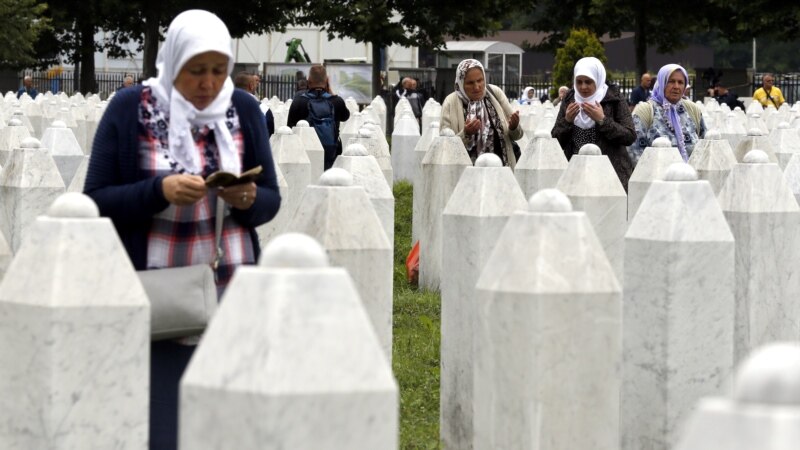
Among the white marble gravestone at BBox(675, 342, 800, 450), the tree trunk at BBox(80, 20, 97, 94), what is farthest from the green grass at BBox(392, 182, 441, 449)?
the tree trunk at BBox(80, 20, 97, 94)

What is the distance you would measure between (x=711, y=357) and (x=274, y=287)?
131 inches

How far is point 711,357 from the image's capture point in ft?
21.1

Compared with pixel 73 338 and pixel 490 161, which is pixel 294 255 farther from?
pixel 490 161

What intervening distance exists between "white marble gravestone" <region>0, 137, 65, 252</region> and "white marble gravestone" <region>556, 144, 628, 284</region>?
11.0 ft

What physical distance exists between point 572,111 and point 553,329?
6402 mm

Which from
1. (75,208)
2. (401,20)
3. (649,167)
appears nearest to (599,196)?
(649,167)

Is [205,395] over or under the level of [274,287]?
under

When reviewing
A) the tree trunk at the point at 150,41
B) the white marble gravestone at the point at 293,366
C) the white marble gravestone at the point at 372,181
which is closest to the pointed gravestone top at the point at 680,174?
the white marble gravestone at the point at 372,181

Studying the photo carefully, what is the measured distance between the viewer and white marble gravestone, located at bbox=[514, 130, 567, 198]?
12078mm

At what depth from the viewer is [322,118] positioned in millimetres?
16656

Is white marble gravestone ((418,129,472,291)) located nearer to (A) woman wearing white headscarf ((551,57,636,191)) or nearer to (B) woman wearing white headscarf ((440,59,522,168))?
(B) woman wearing white headscarf ((440,59,522,168))

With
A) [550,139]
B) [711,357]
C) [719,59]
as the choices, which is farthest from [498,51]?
[711,357]

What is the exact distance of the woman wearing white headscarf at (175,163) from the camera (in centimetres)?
514

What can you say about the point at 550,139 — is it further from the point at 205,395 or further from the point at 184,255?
the point at 205,395
